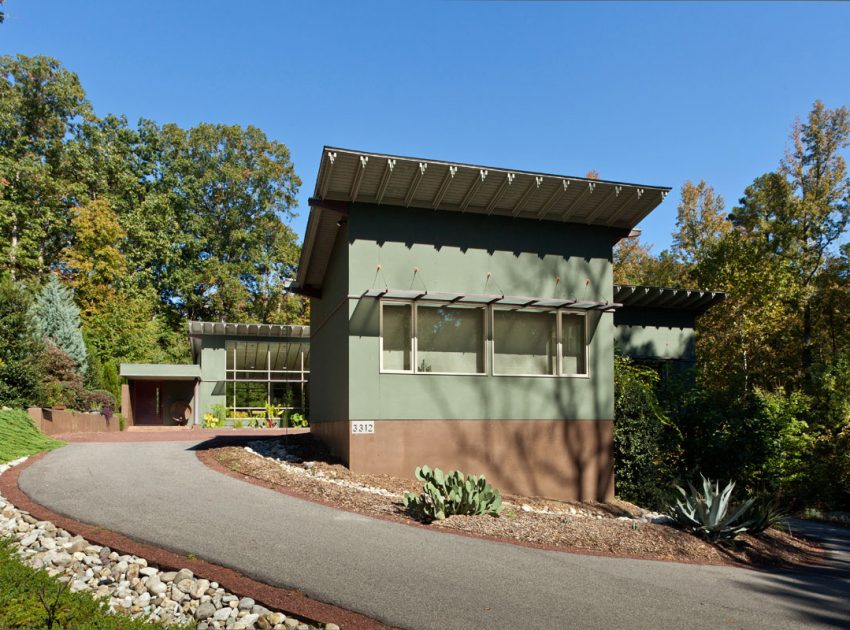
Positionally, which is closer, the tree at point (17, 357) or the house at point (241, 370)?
the tree at point (17, 357)

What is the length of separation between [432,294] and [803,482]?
464 inches

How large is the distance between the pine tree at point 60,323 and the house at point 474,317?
16.4m

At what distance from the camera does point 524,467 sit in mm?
13547

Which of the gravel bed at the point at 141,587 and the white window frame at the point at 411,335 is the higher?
the white window frame at the point at 411,335

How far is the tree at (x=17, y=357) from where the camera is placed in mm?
17250

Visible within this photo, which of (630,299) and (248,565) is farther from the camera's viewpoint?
(630,299)

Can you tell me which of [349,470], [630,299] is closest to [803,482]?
[630,299]

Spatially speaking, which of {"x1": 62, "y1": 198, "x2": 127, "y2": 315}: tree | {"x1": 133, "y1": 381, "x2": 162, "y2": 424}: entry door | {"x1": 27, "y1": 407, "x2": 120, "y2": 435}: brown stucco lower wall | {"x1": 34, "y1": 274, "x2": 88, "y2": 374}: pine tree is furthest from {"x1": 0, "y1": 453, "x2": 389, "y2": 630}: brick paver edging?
{"x1": 62, "y1": 198, "x2": 127, "y2": 315}: tree

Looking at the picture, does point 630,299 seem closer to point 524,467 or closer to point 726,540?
point 524,467

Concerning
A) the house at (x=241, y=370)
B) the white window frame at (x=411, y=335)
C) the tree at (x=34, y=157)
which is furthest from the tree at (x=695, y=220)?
the tree at (x=34, y=157)

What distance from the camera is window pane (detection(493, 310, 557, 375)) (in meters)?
13.7

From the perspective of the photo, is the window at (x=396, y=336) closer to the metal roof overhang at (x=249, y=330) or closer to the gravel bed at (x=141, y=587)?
the gravel bed at (x=141, y=587)

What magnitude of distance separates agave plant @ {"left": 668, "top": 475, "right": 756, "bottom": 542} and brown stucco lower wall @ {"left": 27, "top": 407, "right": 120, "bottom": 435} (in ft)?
49.3

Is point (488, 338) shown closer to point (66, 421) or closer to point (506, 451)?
point (506, 451)
